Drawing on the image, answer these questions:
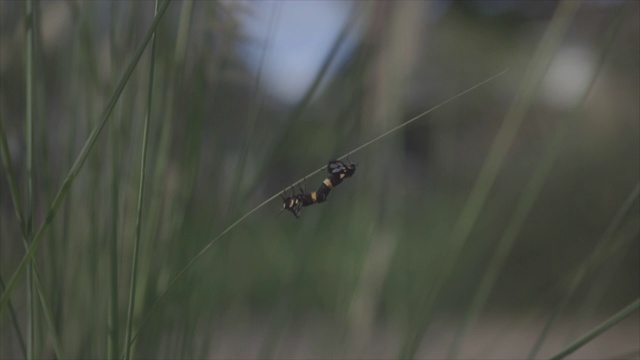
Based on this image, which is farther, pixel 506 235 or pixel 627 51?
pixel 627 51

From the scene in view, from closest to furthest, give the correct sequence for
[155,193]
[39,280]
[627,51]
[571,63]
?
[39,280], [155,193], [571,63], [627,51]

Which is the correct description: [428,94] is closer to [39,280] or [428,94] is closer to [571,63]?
[571,63]

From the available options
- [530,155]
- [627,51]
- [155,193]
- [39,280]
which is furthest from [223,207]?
[627,51]

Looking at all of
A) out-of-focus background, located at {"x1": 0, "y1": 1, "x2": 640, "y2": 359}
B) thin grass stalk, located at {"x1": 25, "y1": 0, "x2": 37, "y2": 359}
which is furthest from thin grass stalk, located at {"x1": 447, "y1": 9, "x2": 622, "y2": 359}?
thin grass stalk, located at {"x1": 25, "y1": 0, "x2": 37, "y2": 359}

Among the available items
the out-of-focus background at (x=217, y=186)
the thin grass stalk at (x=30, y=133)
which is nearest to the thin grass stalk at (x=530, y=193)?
the out-of-focus background at (x=217, y=186)

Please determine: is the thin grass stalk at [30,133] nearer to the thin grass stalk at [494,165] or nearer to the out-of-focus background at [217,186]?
the out-of-focus background at [217,186]
